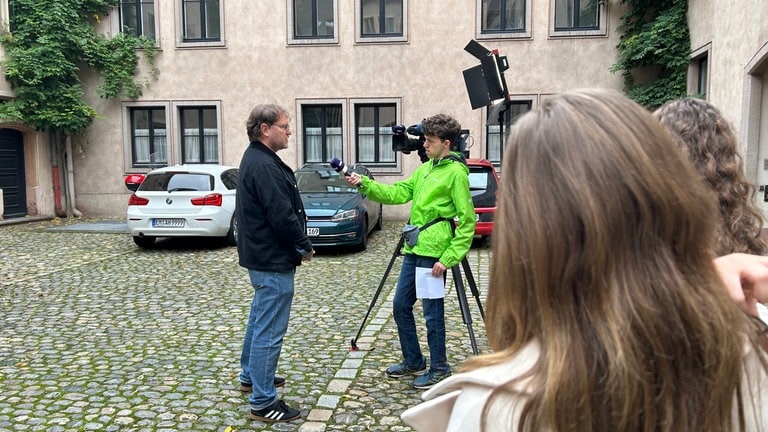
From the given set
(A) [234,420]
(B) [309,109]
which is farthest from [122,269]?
(B) [309,109]

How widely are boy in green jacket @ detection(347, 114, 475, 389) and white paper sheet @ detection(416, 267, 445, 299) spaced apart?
18 mm

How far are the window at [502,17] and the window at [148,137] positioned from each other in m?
9.51

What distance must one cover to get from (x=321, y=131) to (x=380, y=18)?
139 inches

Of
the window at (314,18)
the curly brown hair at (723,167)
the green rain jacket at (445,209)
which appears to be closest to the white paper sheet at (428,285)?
the green rain jacket at (445,209)

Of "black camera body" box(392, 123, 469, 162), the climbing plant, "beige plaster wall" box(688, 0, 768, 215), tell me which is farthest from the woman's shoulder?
the climbing plant

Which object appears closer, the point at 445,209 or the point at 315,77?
the point at 445,209

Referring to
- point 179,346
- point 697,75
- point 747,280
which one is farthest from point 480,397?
point 697,75

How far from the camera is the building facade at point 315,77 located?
627 inches

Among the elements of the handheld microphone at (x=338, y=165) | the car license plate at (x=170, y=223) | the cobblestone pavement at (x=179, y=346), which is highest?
the handheld microphone at (x=338, y=165)

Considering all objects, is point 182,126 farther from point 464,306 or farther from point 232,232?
point 464,306

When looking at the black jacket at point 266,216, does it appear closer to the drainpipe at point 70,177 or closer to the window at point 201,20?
the window at point 201,20

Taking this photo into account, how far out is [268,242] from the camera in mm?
3818

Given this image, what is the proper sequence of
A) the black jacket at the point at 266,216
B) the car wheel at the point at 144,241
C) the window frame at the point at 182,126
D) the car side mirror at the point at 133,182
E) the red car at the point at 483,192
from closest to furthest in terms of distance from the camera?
1. the black jacket at the point at 266,216
2. the red car at the point at 483,192
3. the car wheel at the point at 144,241
4. the car side mirror at the point at 133,182
5. the window frame at the point at 182,126

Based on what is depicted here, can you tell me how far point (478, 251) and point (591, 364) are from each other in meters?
10.4
